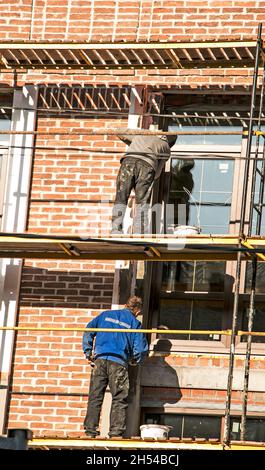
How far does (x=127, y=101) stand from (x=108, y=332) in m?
3.06

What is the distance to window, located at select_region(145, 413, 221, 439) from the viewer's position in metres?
18.4

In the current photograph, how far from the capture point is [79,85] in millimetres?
19656

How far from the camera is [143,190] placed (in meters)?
18.4

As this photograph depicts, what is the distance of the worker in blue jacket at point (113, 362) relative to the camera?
17875 mm

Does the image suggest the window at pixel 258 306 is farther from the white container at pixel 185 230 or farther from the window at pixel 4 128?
the window at pixel 4 128

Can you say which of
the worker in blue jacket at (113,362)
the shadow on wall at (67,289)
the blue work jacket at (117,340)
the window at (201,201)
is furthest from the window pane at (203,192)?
the worker in blue jacket at (113,362)

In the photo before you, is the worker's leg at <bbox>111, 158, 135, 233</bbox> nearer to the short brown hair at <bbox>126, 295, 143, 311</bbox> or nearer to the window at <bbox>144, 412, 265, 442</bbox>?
the short brown hair at <bbox>126, 295, 143, 311</bbox>

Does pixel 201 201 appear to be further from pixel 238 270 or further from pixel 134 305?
pixel 238 270

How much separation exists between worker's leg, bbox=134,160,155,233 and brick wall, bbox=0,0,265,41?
1.89 meters

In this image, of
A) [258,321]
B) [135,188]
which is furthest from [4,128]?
[258,321]

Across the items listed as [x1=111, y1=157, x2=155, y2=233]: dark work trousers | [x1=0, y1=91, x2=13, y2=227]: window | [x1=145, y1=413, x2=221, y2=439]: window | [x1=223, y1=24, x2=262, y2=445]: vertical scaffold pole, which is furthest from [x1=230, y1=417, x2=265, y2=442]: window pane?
[x1=0, y1=91, x2=13, y2=227]: window

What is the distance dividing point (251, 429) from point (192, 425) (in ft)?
2.26

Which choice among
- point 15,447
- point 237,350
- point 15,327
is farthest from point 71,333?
point 15,447

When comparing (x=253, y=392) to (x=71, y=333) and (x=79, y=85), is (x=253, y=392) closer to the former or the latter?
(x=71, y=333)
